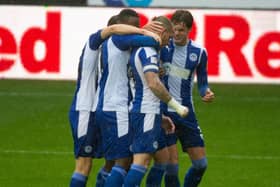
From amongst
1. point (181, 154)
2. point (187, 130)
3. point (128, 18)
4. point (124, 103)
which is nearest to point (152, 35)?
point (128, 18)

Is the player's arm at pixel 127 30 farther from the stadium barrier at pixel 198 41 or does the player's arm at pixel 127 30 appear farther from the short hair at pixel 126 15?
the stadium barrier at pixel 198 41

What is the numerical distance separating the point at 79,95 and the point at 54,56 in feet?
35.2

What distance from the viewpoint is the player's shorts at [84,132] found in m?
11.8

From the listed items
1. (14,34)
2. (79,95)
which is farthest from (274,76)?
(79,95)

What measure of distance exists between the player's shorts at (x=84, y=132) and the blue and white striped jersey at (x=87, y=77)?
0.07m

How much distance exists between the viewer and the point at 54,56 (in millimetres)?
22453

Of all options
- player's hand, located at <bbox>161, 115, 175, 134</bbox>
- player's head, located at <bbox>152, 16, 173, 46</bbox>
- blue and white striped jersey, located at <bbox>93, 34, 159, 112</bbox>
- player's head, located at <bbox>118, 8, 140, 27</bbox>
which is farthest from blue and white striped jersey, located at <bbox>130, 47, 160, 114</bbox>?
player's hand, located at <bbox>161, 115, 175, 134</bbox>

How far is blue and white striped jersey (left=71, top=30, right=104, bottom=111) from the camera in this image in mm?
11688

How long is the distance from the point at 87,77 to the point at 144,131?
863 mm

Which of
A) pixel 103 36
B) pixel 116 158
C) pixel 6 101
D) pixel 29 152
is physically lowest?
pixel 6 101

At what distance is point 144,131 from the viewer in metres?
11.3

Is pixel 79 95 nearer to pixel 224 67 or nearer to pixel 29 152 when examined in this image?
pixel 29 152

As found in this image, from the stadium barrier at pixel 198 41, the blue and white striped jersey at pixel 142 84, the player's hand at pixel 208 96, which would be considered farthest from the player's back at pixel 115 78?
the stadium barrier at pixel 198 41

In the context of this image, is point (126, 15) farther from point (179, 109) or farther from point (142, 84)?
point (179, 109)
